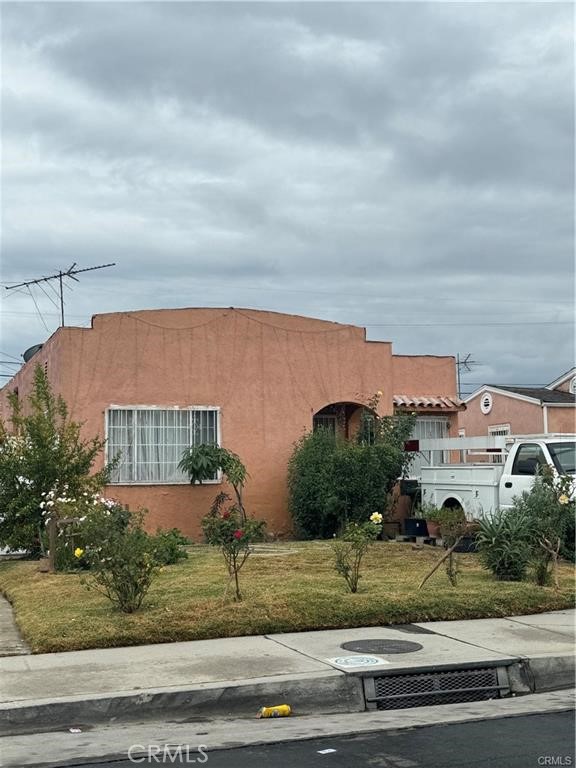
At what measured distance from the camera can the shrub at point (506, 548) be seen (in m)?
11.7

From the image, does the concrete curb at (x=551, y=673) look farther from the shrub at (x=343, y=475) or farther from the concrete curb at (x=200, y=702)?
the shrub at (x=343, y=475)

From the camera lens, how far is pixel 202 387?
1914cm

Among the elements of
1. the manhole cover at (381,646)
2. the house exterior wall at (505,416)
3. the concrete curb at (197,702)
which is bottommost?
the concrete curb at (197,702)

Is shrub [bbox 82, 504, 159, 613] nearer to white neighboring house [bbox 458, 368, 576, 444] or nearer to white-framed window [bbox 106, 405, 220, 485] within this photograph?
white-framed window [bbox 106, 405, 220, 485]

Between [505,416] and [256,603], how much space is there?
2047 centimetres

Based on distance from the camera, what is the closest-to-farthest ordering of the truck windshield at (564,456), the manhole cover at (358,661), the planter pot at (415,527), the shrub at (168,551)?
the manhole cover at (358,661), the shrub at (168,551), the truck windshield at (564,456), the planter pot at (415,527)

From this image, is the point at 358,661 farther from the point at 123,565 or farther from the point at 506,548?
the point at 506,548

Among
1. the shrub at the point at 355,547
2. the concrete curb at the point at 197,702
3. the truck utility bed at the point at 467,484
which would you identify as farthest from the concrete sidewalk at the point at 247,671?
the truck utility bed at the point at 467,484

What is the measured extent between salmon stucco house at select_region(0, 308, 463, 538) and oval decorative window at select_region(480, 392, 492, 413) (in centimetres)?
1050

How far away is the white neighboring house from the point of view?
26.7 m

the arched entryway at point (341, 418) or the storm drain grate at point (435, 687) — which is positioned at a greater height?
the arched entryway at point (341, 418)

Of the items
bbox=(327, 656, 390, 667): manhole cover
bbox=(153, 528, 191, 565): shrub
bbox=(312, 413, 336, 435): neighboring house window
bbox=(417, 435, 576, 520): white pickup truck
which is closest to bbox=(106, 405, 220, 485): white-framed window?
bbox=(312, 413, 336, 435): neighboring house window

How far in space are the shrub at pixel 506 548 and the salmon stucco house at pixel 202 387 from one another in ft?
26.2

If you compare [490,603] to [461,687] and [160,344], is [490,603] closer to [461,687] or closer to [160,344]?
[461,687]
